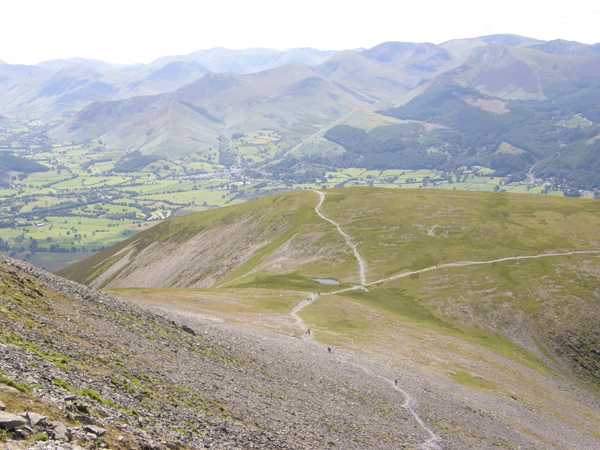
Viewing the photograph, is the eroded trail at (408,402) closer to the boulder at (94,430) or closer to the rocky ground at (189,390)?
the rocky ground at (189,390)

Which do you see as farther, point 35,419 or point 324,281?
point 324,281

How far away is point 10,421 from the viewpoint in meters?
19.0

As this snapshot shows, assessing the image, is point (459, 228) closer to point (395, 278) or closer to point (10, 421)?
point (395, 278)

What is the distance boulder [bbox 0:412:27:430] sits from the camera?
18781mm

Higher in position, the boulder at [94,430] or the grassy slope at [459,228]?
the boulder at [94,430]

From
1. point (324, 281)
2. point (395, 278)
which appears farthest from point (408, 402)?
point (324, 281)

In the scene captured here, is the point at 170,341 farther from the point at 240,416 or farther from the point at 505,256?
the point at 505,256

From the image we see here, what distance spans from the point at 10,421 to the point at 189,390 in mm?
18913

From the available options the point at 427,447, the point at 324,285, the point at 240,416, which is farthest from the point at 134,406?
the point at 324,285

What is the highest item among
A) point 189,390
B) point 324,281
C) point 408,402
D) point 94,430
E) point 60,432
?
point 60,432

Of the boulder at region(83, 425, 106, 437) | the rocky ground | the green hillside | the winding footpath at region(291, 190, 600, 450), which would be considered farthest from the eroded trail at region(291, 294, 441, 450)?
the boulder at region(83, 425, 106, 437)

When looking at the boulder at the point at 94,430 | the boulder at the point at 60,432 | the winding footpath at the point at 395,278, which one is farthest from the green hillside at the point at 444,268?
the boulder at the point at 60,432

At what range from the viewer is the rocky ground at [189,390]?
79.4 feet

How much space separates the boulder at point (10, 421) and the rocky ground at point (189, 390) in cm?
5
